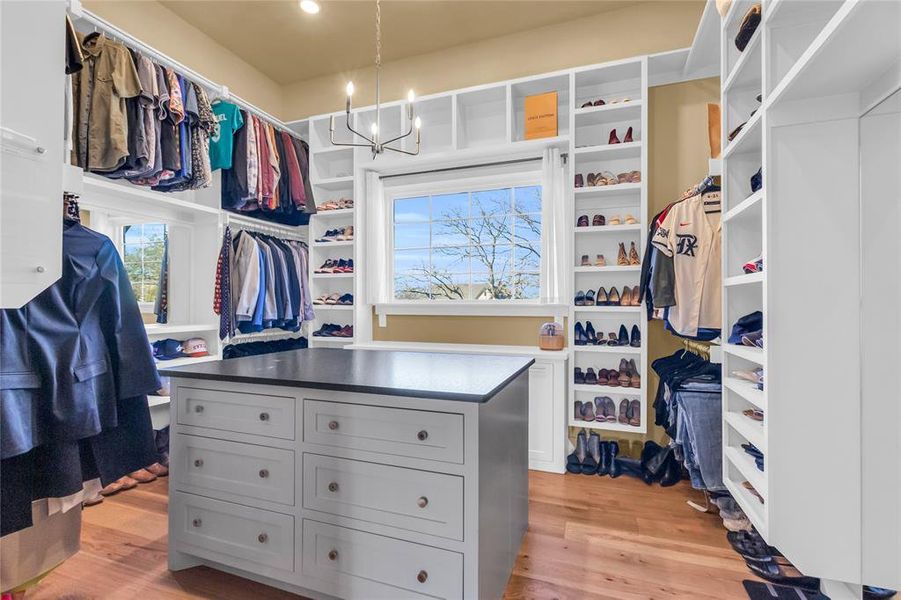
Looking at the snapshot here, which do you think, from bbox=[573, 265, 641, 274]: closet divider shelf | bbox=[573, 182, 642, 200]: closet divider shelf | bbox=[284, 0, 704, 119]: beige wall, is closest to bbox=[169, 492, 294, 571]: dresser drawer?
bbox=[573, 265, 641, 274]: closet divider shelf

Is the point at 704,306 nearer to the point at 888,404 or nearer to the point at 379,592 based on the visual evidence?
the point at 888,404

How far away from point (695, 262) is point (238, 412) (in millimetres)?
2528

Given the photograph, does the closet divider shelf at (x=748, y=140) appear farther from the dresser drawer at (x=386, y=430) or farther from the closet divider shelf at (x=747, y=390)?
the dresser drawer at (x=386, y=430)

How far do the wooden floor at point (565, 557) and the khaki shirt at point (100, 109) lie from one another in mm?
1893

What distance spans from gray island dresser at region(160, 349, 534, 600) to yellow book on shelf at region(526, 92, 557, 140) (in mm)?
2069

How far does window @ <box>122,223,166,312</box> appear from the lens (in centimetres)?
308

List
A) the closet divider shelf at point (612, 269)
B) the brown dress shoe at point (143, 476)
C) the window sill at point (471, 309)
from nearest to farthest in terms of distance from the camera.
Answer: the brown dress shoe at point (143, 476) → the closet divider shelf at point (612, 269) → the window sill at point (471, 309)

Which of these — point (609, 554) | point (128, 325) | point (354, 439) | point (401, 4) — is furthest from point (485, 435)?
point (401, 4)

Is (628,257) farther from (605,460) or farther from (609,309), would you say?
(605,460)

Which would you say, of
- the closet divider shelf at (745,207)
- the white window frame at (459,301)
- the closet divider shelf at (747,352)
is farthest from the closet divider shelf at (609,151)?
the closet divider shelf at (747,352)

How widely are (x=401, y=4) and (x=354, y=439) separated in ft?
10.3

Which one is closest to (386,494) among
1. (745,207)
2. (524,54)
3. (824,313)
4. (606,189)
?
(824,313)

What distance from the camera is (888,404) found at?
1.51m

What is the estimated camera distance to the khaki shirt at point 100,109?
2.20 metres
